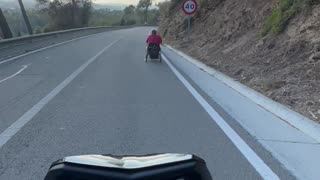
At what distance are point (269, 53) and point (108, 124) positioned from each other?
8147 millimetres

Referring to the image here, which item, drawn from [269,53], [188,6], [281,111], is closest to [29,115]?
[281,111]

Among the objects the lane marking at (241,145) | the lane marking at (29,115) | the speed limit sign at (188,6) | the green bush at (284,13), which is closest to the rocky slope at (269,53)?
the green bush at (284,13)

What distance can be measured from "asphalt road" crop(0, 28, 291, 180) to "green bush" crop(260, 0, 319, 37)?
3.78m

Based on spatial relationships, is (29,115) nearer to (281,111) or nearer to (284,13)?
(281,111)

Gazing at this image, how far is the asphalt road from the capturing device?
6582mm

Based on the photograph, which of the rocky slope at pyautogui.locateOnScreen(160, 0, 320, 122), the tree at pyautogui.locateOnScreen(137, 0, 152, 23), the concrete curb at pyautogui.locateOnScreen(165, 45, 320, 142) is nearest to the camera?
the concrete curb at pyautogui.locateOnScreen(165, 45, 320, 142)

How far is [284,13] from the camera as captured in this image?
17094 mm

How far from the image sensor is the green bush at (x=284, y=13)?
16375 mm

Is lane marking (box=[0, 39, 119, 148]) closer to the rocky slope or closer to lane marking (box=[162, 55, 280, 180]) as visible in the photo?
lane marking (box=[162, 55, 280, 180])

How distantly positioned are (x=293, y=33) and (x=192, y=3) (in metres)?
12.2

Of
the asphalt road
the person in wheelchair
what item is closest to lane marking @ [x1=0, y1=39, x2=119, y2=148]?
the asphalt road

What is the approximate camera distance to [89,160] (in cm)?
253

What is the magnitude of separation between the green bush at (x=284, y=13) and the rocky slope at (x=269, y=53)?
22cm

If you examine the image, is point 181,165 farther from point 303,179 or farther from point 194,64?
point 194,64
